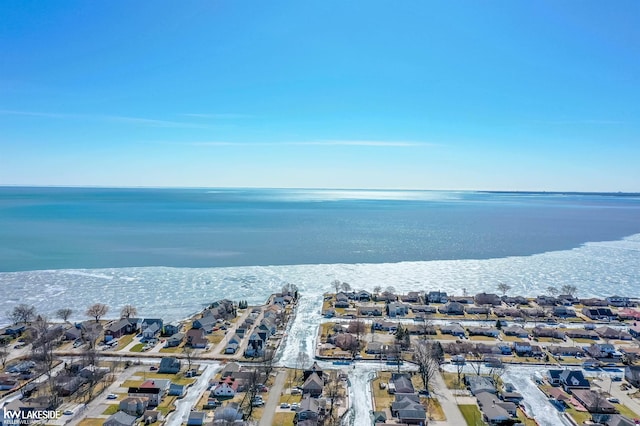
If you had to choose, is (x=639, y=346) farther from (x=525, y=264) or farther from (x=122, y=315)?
(x=122, y=315)

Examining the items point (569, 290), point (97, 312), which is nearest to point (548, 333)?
point (569, 290)

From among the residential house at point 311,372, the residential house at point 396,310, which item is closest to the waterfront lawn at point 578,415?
the residential house at point 311,372

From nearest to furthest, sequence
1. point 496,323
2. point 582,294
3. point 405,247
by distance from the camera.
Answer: point 496,323 → point 582,294 → point 405,247

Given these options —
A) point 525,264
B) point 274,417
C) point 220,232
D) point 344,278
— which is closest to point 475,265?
point 525,264

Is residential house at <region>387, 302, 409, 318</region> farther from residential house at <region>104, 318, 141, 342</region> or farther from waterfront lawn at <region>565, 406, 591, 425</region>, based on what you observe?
residential house at <region>104, 318, 141, 342</region>

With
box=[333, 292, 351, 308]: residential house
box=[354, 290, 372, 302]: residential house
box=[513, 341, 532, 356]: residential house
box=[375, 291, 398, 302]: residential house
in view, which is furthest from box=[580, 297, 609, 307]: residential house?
box=[333, 292, 351, 308]: residential house

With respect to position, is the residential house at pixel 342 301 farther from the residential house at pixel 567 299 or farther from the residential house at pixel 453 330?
the residential house at pixel 567 299
